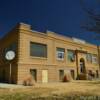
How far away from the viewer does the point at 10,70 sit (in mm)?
25125

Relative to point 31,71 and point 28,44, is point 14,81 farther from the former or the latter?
point 28,44

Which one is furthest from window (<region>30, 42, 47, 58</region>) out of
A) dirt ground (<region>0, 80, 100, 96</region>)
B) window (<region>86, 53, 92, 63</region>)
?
window (<region>86, 53, 92, 63</region>)

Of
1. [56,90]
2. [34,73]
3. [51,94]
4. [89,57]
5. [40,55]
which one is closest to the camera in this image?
A: [51,94]

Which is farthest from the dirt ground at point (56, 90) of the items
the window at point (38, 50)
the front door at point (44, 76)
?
the window at point (38, 50)

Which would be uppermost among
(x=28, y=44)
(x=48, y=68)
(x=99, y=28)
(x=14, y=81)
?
(x=28, y=44)

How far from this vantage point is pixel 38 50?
26.7m

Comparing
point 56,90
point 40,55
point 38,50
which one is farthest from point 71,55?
point 56,90

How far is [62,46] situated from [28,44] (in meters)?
8.26

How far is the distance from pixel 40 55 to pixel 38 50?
0.85m

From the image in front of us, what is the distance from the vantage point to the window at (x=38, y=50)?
25.7 metres

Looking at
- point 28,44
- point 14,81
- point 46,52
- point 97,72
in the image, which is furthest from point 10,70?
point 97,72

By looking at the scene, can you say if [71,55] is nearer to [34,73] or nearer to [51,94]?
[34,73]

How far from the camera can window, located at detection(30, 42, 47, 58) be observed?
2574cm

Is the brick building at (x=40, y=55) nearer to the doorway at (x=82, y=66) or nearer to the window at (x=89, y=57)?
the doorway at (x=82, y=66)
